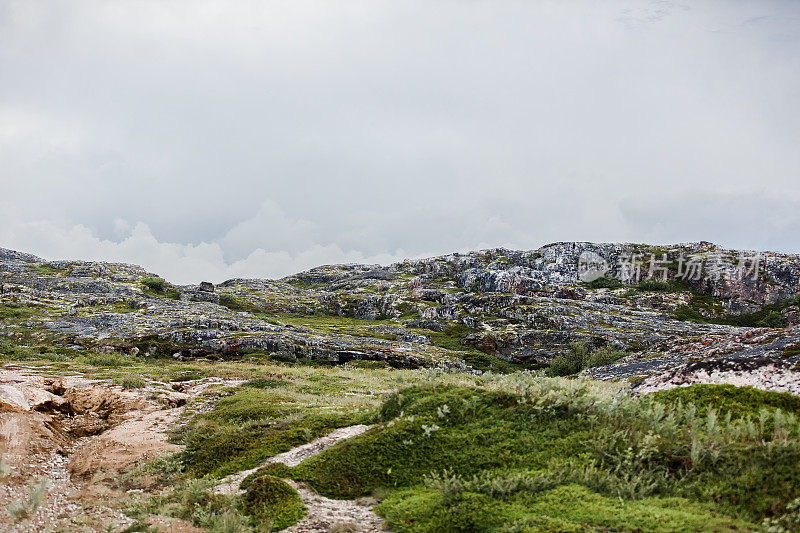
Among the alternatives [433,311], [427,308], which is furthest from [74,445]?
[427,308]

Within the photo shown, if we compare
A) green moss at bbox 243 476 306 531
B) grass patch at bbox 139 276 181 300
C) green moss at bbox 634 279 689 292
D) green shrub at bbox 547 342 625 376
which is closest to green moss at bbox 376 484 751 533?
green moss at bbox 243 476 306 531

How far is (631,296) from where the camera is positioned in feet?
386

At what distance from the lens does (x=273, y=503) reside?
9867 millimetres

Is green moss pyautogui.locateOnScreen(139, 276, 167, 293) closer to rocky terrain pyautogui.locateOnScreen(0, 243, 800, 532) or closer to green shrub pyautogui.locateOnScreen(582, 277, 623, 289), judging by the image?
rocky terrain pyautogui.locateOnScreen(0, 243, 800, 532)

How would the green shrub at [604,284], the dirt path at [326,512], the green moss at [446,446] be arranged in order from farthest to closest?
the green shrub at [604,284]
the green moss at [446,446]
the dirt path at [326,512]

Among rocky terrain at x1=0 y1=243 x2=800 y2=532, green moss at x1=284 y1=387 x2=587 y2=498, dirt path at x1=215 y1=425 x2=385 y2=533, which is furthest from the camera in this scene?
rocky terrain at x1=0 y1=243 x2=800 y2=532

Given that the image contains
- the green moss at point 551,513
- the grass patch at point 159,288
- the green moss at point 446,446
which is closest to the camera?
the green moss at point 551,513

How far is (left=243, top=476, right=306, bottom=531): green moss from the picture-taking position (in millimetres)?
9242

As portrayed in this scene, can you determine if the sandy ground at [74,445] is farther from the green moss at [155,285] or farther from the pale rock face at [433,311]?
the green moss at [155,285]

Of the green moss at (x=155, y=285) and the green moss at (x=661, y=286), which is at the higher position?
the green moss at (x=661, y=286)

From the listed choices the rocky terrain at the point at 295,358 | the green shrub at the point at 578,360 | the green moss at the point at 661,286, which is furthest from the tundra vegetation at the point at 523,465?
the green moss at the point at 661,286

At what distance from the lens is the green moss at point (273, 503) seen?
9.24 meters

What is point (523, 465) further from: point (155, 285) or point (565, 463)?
point (155, 285)

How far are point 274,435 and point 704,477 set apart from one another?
1250 centimetres
